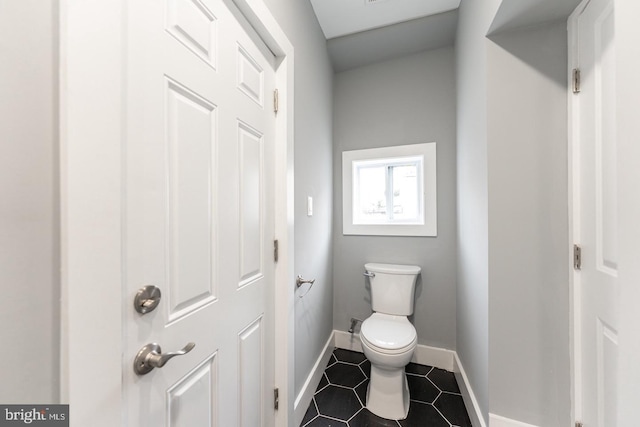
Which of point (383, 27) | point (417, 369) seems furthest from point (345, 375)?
→ point (383, 27)

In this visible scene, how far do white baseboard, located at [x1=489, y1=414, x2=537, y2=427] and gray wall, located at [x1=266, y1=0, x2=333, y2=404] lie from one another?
96 cm

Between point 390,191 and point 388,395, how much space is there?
1.48 m

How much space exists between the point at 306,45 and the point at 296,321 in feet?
5.35

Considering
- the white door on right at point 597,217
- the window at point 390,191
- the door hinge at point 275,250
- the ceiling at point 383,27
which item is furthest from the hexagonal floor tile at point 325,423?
the ceiling at point 383,27

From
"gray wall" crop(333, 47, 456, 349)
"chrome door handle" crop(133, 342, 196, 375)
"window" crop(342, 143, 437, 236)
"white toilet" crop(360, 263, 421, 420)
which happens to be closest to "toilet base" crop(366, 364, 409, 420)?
"white toilet" crop(360, 263, 421, 420)

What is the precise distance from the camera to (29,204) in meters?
0.39

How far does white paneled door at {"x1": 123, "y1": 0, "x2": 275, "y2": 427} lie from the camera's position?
55 cm

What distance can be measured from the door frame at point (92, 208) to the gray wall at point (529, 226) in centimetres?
141

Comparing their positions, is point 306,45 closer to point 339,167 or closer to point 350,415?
point 339,167

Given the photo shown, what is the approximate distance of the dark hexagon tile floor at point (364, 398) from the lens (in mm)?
1373

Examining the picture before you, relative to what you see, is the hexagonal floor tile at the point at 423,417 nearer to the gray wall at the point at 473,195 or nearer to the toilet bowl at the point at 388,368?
the toilet bowl at the point at 388,368

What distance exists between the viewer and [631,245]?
0.57 metres

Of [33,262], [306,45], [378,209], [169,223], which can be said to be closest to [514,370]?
[378,209]

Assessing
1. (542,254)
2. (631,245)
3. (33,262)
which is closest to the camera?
(33,262)
